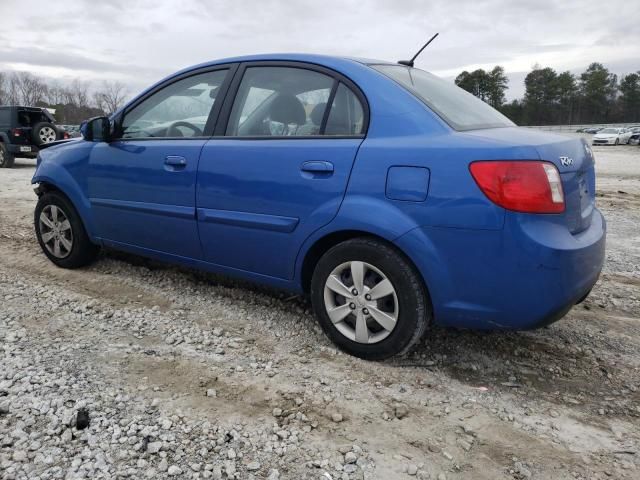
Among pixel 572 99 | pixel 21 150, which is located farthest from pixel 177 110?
pixel 572 99

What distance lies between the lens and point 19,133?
14.3 m

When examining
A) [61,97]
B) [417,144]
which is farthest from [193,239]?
[61,97]

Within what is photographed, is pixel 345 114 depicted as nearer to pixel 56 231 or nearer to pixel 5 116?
pixel 56 231

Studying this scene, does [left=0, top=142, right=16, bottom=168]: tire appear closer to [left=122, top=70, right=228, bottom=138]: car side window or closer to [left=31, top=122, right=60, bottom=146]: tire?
[left=31, top=122, right=60, bottom=146]: tire

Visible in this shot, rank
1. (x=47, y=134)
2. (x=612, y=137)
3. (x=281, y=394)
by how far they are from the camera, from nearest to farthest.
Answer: (x=281, y=394) → (x=47, y=134) → (x=612, y=137)

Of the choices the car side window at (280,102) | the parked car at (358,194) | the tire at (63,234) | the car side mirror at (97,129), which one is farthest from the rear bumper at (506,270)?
the tire at (63,234)

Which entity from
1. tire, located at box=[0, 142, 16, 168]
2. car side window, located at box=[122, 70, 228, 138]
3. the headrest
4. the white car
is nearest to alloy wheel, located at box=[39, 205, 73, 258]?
car side window, located at box=[122, 70, 228, 138]

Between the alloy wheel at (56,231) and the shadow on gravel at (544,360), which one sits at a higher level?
the alloy wheel at (56,231)

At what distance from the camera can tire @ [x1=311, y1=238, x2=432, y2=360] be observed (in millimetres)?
2695

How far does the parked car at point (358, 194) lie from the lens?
2.44m

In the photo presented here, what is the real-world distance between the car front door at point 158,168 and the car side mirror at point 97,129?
0.06 m

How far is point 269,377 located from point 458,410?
97 centimetres

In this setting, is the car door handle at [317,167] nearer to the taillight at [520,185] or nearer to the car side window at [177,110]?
the taillight at [520,185]

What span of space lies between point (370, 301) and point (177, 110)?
1.99 metres
